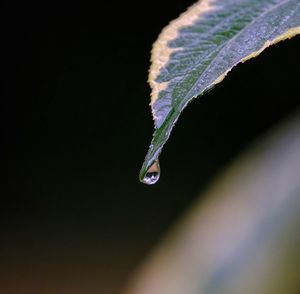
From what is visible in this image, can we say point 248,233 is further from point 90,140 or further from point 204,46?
point 90,140

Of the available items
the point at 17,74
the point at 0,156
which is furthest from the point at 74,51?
the point at 0,156

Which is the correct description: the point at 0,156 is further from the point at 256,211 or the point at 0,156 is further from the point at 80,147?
the point at 256,211

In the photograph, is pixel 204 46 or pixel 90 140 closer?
pixel 204 46

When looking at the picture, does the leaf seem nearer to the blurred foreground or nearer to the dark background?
the blurred foreground

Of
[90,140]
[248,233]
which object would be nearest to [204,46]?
[248,233]

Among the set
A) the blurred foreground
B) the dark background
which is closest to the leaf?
the blurred foreground

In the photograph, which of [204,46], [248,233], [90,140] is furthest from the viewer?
[90,140]
